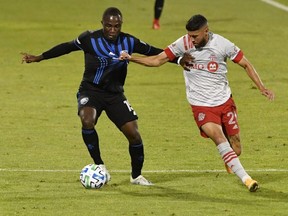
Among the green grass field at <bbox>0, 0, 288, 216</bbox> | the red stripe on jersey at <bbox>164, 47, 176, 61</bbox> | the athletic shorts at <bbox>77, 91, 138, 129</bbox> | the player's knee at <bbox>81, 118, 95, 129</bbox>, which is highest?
the red stripe on jersey at <bbox>164, 47, 176, 61</bbox>

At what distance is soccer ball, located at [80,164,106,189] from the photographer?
49.2 ft

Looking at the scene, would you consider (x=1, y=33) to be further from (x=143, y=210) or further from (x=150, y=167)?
(x=143, y=210)

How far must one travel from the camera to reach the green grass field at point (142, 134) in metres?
14.4

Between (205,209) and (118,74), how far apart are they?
103 inches

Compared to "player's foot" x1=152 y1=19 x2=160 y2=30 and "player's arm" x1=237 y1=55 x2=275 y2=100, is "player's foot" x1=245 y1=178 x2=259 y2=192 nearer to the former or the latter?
"player's arm" x1=237 y1=55 x2=275 y2=100

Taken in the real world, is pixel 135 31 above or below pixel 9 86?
below

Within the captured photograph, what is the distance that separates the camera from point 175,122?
21.2 m

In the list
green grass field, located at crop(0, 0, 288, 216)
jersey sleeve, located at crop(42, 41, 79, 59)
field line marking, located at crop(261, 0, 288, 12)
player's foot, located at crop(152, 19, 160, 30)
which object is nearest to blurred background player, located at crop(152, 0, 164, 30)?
player's foot, located at crop(152, 19, 160, 30)

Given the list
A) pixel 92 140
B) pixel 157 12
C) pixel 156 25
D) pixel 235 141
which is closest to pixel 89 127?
pixel 92 140

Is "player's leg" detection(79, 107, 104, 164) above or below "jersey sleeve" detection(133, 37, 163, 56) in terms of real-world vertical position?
below

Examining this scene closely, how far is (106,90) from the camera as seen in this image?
15.6 m

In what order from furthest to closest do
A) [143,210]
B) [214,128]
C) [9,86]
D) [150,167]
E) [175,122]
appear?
1. [9,86]
2. [175,122]
3. [150,167]
4. [214,128]
5. [143,210]

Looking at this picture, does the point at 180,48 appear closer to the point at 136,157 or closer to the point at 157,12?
the point at 136,157

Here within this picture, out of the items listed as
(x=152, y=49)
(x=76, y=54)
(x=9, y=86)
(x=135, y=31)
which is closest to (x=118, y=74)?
(x=152, y=49)
